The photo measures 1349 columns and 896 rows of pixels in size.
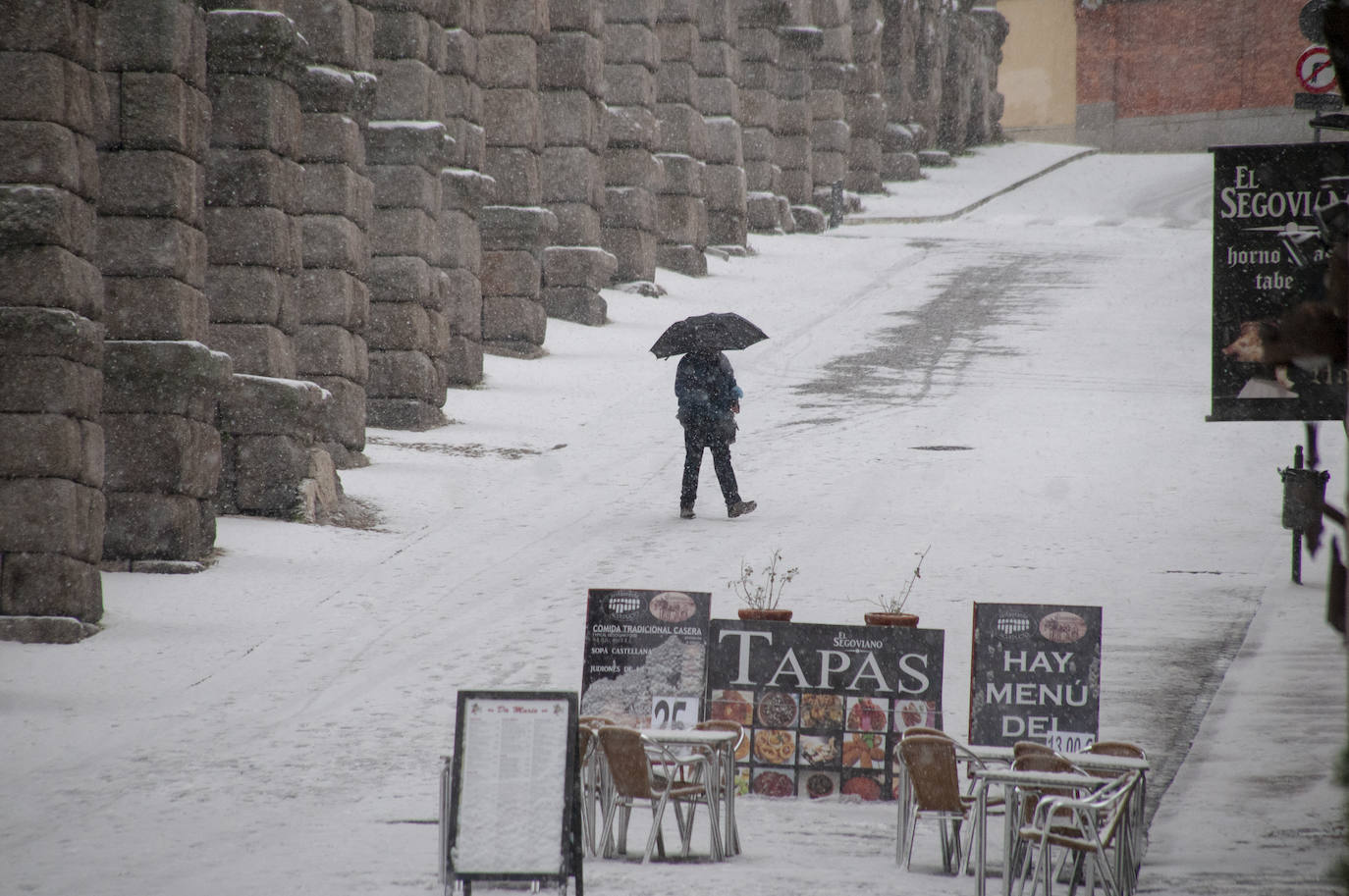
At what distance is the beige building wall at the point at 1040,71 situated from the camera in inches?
2138

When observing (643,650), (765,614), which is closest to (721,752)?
(643,650)

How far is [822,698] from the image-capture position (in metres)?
7.84

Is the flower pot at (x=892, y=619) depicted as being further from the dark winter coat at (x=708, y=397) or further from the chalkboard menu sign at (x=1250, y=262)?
the dark winter coat at (x=708, y=397)

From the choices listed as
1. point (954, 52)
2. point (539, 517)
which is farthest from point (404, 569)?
point (954, 52)

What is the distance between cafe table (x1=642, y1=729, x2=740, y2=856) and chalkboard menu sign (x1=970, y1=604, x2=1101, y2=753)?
4.14 ft

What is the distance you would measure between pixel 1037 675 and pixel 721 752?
1.54 meters

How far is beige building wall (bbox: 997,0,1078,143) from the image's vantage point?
5431 cm

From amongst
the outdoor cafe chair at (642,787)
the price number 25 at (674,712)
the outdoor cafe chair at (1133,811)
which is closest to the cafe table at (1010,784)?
the outdoor cafe chair at (1133,811)

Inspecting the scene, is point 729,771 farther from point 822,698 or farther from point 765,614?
point 765,614

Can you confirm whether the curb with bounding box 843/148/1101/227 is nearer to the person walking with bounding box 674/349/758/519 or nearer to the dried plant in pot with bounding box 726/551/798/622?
the person walking with bounding box 674/349/758/519

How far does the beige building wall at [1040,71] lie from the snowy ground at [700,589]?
32.3m

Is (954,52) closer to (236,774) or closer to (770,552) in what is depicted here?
(770,552)

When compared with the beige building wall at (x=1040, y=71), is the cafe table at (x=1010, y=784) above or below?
below

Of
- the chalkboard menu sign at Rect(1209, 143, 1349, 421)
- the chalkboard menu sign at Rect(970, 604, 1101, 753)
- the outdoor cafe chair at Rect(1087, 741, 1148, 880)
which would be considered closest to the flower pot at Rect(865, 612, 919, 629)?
the chalkboard menu sign at Rect(970, 604, 1101, 753)
